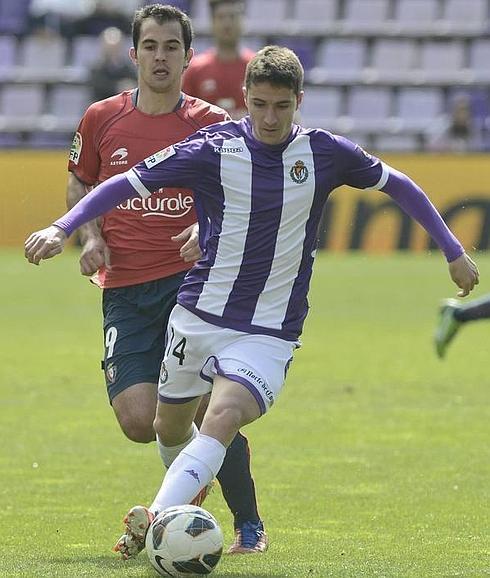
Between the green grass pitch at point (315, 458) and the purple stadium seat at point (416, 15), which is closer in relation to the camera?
the green grass pitch at point (315, 458)

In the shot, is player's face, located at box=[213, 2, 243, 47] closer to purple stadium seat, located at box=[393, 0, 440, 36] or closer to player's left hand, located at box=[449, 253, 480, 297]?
player's left hand, located at box=[449, 253, 480, 297]

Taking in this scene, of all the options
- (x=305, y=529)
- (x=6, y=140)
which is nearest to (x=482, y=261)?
(x=6, y=140)

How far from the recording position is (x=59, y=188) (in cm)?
2267

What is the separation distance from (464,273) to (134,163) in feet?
5.86

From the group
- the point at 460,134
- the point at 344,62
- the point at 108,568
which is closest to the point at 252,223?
the point at 108,568

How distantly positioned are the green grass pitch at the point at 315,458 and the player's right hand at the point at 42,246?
1294 millimetres

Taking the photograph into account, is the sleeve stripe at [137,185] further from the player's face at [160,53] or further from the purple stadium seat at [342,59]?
the purple stadium seat at [342,59]

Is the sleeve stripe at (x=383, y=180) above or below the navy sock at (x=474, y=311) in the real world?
above

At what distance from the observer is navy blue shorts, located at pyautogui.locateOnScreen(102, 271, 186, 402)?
6988mm

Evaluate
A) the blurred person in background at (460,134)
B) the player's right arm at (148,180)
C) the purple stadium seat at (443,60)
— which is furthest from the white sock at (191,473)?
the purple stadium seat at (443,60)

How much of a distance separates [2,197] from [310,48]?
23.7 ft

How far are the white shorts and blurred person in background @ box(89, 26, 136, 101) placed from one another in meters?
17.9

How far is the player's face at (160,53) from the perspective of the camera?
6992 millimetres

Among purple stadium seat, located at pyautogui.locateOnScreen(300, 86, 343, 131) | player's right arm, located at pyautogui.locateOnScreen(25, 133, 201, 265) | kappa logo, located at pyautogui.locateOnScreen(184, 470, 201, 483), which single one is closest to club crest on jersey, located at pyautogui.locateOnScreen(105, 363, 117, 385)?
player's right arm, located at pyautogui.locateOnScreen(25, 133, 201, 265)
